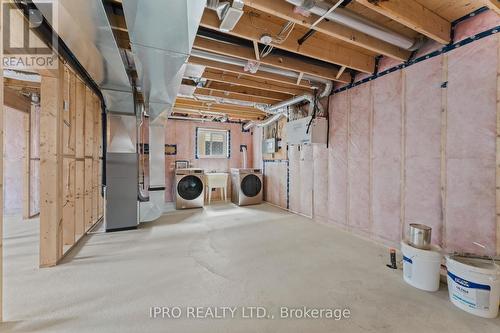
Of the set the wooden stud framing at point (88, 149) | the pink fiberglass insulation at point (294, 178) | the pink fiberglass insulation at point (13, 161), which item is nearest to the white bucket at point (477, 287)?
the pink fiberglass insulation at point (294, 178)

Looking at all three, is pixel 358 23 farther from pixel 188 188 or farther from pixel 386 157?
pixel 188 188

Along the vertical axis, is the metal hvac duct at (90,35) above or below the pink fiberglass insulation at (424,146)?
above

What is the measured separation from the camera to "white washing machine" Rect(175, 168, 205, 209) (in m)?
4.81

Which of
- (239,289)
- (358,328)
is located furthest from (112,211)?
(358,328)

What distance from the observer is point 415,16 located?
1.89 meters

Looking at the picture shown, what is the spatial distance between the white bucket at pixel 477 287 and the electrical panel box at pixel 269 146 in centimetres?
385

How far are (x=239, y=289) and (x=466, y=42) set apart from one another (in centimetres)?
309

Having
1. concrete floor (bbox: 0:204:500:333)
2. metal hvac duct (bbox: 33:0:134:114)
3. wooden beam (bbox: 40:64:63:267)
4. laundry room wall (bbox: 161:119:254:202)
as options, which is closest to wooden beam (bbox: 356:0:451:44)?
metal hvac duct (bbox: 33:0:134:114)

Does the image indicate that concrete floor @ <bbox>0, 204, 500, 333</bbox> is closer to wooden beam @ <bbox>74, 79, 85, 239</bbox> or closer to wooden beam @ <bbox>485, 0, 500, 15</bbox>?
wooden beam @ <bbox>74, 79, 85, 239</bbox>

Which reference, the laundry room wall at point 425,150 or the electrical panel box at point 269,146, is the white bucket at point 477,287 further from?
the electrical panel box at point 269,146

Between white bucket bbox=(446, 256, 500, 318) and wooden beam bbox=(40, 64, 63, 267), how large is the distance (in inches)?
140

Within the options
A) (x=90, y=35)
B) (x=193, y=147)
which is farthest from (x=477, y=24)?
(x=193, y=147)

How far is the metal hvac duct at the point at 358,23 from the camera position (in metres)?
1.66

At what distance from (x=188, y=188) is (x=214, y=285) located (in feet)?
10.7
